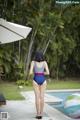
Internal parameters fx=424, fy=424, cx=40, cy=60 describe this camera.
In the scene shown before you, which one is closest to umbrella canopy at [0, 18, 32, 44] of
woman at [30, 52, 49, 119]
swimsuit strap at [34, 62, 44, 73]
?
woman at [30, 52, 49, 119]

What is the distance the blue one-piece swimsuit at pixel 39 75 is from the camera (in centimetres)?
1084

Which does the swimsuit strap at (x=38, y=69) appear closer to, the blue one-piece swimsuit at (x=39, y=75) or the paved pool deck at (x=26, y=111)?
the blue one-piece swimsuit at (x=39, y=75)

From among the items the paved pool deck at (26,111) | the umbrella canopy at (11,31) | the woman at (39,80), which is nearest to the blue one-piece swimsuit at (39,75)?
the woman at (39,80)

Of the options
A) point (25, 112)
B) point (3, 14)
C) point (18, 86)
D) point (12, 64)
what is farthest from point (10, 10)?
point (25, 112)

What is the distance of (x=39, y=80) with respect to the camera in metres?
10.8

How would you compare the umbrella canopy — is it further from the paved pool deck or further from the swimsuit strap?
the paved pool deck

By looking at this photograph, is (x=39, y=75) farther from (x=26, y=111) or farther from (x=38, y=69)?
(x=26, y=111)

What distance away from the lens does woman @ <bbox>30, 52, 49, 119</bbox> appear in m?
10.8

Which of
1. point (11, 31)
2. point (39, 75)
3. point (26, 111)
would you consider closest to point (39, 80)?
point (39, 75)

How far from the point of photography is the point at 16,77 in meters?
22.1

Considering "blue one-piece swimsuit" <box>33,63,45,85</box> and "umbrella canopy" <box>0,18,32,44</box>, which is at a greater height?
"umbrella canopy" <box>0,18,32,44</box>

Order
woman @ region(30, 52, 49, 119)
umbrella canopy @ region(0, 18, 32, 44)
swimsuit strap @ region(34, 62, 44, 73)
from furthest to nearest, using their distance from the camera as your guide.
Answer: umbrella canopy @ region(0, 18, 32, 44), swimsuit strap @ region(34, 62, 44, 73), woman @ region(30, 52, 49, 119)

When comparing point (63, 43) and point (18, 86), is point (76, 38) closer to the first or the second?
point (63, 43)

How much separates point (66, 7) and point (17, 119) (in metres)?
12.7
